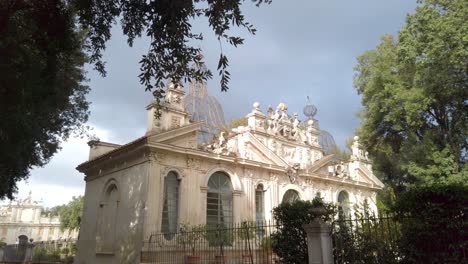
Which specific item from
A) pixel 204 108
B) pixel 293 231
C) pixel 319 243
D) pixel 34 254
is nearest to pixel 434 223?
pixel 319 243

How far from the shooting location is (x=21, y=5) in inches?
296

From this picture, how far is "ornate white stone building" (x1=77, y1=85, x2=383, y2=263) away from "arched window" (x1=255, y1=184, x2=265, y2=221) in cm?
5

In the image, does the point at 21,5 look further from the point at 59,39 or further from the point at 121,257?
the point at 121,257

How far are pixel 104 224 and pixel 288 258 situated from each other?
9.93m

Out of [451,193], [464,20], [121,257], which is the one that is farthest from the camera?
[464,20]

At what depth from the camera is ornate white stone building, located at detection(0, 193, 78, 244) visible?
171ft

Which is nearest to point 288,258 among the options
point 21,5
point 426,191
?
point 426,191

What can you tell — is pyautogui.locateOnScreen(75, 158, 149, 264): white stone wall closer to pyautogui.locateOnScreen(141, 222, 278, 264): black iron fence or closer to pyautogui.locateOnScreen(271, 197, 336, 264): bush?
pyautogui.locateOnScreen(141, 222, 278, 264): black iron fence

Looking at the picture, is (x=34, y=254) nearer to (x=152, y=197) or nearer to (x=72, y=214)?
(x=152, y=197)

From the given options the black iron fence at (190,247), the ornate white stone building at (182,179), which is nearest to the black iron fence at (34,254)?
the ornate white stone building at (182,179)

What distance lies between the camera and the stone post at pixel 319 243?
806 centimetres

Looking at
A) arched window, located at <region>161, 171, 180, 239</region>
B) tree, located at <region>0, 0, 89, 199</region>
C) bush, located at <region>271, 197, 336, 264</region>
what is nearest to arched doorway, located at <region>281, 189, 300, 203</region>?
arched window, located at <region>161, 171, 180, 239</region>

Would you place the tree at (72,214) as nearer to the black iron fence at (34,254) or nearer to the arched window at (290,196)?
the black iron fence at (34,254)

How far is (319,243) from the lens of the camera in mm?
8125
